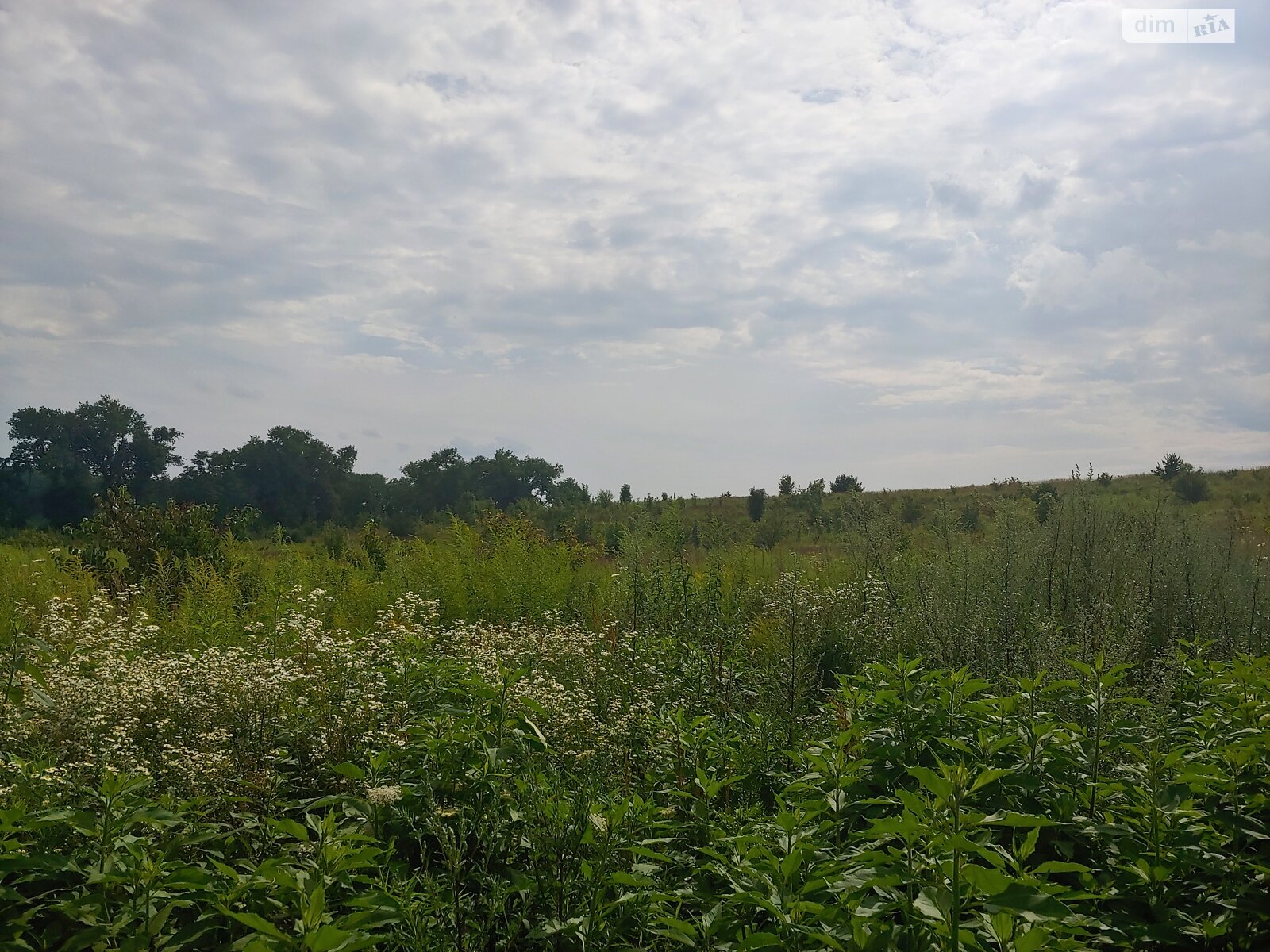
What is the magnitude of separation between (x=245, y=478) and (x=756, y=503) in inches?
956

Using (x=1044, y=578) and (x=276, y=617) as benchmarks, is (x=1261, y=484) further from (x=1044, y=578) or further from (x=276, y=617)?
(x=276, y=617)

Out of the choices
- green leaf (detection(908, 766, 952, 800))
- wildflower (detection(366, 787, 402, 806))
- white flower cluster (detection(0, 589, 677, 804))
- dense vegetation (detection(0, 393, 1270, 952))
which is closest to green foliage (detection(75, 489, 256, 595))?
dense vegetation (detection(0, 393, 1270, 952))

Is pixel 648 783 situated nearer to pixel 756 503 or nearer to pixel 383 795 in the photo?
pixel 383 795

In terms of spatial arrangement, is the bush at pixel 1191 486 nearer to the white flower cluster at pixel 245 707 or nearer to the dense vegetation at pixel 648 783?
the dense vegetation at pixel 648 783

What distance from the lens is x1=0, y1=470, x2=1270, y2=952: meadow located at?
1.97 m

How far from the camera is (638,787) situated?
386cm

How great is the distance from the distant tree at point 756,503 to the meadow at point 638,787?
20.7m

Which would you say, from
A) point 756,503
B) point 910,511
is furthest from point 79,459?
point 910,511

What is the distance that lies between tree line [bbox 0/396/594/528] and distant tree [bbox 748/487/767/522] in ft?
20.1

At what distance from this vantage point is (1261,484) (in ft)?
81.1

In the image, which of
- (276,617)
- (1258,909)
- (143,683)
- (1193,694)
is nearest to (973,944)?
(1258,909)

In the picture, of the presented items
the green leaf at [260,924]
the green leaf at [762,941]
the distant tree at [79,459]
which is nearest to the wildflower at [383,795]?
the green leaf at [260,924]

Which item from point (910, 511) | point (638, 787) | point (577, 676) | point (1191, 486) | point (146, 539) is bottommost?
point (638, 787)

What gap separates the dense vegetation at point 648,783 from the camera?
198 cm
